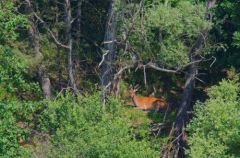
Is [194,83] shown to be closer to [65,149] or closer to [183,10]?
[183,10]

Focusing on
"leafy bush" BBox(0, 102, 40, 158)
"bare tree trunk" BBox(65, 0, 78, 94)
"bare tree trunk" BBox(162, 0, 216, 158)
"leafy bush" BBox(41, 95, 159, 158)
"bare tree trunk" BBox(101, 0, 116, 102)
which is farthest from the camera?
"bare tree trunk" BBox(65, 0, 78, 94)

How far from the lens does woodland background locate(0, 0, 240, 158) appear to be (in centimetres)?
2650

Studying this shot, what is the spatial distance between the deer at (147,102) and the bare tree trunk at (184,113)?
2.08 meters

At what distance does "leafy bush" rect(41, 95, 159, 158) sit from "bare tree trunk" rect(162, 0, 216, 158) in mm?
3133

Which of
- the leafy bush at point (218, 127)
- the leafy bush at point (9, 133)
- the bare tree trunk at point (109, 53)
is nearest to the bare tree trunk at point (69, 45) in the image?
the bare tree trunk at point (109, 53)

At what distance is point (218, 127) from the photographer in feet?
90.0

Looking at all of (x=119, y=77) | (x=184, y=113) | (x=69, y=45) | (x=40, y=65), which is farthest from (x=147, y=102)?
(x=40, y=65)

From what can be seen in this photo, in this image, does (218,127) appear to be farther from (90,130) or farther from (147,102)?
(147,102)

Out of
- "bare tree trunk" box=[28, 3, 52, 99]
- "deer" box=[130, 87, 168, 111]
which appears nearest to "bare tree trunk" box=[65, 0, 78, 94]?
"bare tree trunk" box=[28, 3, 52, 99]

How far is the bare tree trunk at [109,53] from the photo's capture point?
32500mm

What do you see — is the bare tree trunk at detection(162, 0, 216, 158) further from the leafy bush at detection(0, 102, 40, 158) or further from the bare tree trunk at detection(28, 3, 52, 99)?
the leafy bush at detection(0, 102, 40, 158)

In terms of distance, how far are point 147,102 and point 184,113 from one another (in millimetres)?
3162

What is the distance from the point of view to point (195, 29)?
30656 mm

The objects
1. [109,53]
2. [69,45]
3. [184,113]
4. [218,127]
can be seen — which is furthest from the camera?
[69,45]
